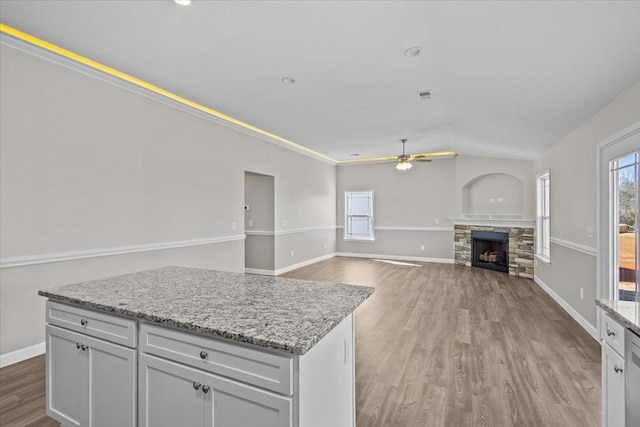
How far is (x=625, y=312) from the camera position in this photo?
4.44 ft

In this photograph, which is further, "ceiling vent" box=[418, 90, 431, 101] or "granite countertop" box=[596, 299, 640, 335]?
"ceiling vent" box=[418, 90, 431, 101]

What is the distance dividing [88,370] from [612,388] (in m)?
2.58

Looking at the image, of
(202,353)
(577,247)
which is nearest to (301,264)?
(577,247)

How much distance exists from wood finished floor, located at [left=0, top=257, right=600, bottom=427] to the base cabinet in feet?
1.50

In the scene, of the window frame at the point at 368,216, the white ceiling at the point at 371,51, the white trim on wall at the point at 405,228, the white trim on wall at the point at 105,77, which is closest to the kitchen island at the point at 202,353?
the white ceiling at the point at 371,51

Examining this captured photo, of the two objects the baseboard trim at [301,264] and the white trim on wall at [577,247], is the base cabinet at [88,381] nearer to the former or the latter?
the white trim on wall at [577,247]

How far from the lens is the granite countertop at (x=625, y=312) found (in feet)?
4.09

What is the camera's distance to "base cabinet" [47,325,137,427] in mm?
1541

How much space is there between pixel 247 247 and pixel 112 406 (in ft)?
16.9

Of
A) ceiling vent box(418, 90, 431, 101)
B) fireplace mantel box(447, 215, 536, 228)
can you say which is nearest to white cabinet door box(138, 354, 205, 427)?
ceiling vent box(418, 90, 431, 101)

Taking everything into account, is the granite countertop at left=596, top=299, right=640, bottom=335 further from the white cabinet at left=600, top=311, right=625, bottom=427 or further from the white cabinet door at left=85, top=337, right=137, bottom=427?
the white cabinet door at left=85, top=337, right=137, bottom=427

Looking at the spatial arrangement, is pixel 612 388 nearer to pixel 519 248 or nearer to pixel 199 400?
pixel 199 400

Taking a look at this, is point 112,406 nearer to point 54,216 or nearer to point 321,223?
point 54,216

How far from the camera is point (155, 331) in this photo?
144 cm
